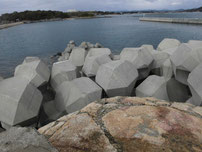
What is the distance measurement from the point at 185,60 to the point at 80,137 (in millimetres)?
4599

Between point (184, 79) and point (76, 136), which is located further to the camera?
point (184, 79)

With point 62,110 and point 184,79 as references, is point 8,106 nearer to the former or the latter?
point 62,110

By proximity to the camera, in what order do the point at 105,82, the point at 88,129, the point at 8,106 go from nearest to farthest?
the point at 88,129
the point at 8,106
the point at 105,82

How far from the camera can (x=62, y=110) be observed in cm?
518

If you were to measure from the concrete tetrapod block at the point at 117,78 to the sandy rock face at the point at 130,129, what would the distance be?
3146mm

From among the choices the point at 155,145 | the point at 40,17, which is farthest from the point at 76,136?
the point at 40,17

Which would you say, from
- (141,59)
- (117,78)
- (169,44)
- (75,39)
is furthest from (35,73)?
(75,39)

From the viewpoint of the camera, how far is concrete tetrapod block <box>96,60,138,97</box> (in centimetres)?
542

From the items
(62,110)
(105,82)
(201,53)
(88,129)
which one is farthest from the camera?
(105,82)

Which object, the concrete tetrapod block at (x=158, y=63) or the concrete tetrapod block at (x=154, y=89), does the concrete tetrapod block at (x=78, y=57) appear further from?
the concrete tetrapod block at (x=154, y=89)

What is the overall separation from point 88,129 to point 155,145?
0.68 metres

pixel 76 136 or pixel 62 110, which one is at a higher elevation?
pixel 76 136

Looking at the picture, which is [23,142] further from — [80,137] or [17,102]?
[17,102]

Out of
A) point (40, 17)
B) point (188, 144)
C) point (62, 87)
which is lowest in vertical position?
point (62, 87)
